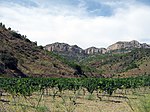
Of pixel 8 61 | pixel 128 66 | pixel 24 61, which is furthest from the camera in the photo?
pixel 128 66

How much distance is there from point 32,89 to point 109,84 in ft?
44.8

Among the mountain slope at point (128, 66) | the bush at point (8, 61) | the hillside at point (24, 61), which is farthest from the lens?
the mountain slope at point (128, 66)

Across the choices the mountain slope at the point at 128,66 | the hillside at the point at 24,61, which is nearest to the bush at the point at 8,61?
the hillside at the point at 24,61

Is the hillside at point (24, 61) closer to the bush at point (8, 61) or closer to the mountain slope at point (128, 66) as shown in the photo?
the bush at point (8, 61)

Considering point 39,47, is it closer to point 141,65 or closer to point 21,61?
point 21,61

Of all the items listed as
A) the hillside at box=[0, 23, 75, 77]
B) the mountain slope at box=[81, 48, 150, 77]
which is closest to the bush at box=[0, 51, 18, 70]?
the hillside at box=[0, 23, 75, 77]

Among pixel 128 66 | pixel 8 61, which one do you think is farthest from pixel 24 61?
pixel 128 66

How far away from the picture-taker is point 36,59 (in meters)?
98.2

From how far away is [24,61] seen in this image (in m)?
91.1

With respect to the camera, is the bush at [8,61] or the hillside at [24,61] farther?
the hillside at [24,61]

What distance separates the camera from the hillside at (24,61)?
77.9 m

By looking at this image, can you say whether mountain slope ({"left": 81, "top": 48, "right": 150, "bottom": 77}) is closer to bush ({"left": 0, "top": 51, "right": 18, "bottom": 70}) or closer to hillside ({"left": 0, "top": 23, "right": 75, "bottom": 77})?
hillside ({"left": 0, "top": 23, "right": 75, "bottom": 77})

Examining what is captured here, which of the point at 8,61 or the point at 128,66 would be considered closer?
the point at 8,61

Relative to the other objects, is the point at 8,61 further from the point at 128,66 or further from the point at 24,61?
the point at 128,66
